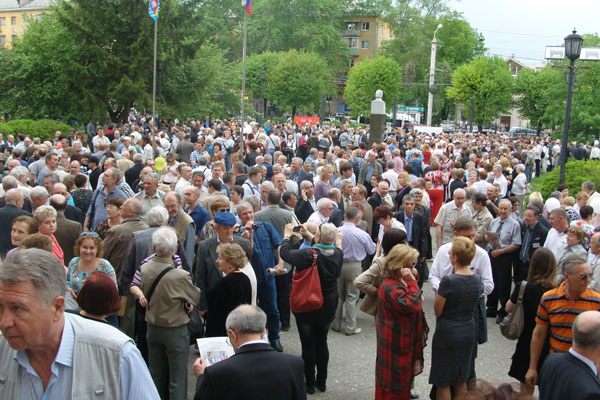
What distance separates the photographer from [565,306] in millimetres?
4836

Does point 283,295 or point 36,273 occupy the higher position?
point 36,273

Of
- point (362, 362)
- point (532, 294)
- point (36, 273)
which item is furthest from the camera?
point (362, 362)

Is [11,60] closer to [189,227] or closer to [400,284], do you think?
[189,227]

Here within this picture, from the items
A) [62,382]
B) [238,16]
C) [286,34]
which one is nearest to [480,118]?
[286,34]

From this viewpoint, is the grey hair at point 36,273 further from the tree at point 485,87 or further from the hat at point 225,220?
the tree at point 485,87

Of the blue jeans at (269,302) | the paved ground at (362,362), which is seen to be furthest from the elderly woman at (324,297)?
the blue jeans at (269,302)

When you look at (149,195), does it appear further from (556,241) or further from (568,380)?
(568,380)

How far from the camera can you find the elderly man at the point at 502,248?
841cm

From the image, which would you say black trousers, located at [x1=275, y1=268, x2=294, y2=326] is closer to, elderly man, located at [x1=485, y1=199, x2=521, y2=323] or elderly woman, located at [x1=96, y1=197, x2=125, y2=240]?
elderly woman, located at [x1=96, y1=197, x2=125, y2=240]

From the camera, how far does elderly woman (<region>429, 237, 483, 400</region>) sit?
4977 millimetres

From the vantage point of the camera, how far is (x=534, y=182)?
24.4 meters

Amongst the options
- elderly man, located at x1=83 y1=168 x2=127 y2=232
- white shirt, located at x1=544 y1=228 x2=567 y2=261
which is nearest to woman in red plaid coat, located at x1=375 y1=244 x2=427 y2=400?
white shirt, located at x1=544 y1=228 x2=567 y2=261

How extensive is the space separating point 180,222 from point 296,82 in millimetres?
45150

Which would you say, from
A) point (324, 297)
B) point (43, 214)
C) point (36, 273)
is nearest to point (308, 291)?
point (324, 297)
